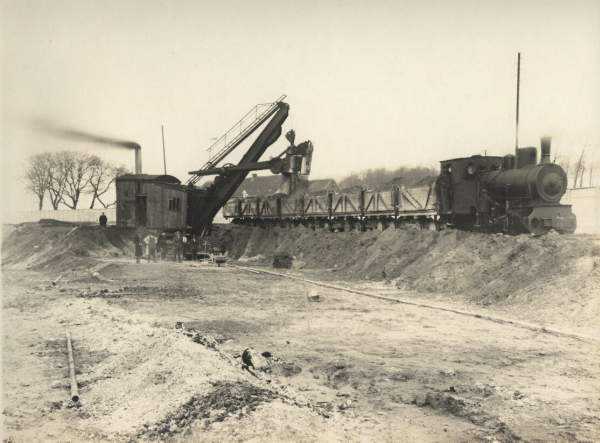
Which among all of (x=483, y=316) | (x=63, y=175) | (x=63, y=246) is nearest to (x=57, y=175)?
(x=63, y=175)

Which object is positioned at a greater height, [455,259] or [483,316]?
[455,259]

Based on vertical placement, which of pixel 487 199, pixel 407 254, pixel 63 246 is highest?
pixel 487 199

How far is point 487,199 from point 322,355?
11514 mm

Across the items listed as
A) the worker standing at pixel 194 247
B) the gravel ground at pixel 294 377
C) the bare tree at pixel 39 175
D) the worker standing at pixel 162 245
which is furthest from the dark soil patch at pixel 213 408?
the bare tree at pixel 39 175

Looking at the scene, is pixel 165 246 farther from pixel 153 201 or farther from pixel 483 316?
pixel 483 316

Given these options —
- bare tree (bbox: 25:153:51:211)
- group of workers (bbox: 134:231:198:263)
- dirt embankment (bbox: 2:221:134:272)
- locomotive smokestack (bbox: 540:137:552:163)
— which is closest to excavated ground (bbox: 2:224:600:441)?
locomotive smokestack (bbox: 540:137:552:163)

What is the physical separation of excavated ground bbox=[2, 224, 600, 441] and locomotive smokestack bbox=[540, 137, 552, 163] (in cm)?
367

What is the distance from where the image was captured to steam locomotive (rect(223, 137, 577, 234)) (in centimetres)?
1658

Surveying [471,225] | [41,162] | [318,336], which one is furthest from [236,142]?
[41,162]

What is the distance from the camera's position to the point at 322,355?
27.0 feet

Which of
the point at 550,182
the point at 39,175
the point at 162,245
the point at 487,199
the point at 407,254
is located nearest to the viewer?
the point at 550,182

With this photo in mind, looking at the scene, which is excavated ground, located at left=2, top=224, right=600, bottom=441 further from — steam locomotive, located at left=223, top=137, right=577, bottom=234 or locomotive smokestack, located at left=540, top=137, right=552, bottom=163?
locomotive smokestack, located at left=540, top=137, right=552, bottom=163

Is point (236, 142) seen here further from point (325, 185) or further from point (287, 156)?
point (325, 185)

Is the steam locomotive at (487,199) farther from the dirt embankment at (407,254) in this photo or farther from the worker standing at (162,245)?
the worker standing at (162,245)
